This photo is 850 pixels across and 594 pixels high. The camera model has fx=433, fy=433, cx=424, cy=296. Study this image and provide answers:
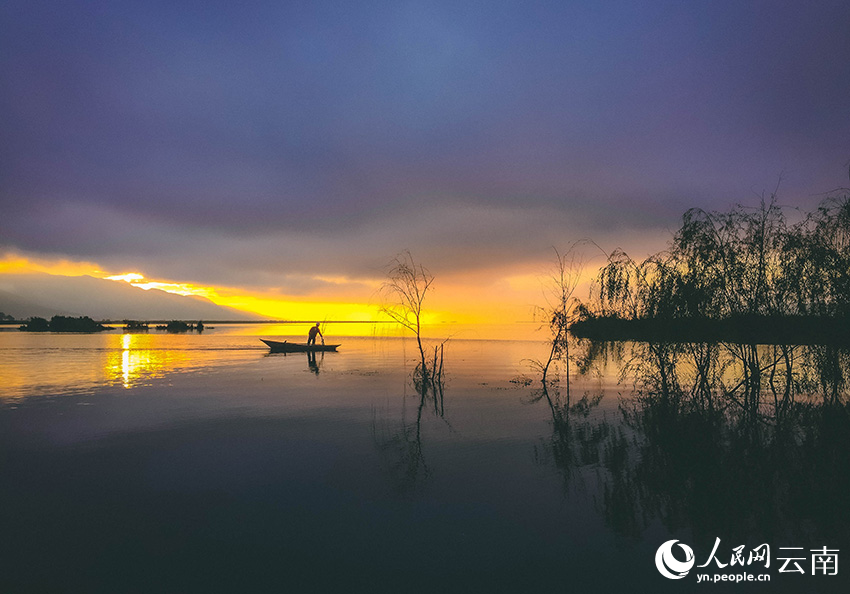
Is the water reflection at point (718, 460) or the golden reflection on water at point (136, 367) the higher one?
the water reflection at point (718, 460)

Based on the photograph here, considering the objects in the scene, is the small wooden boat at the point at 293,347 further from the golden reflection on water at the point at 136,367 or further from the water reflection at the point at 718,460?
the water reflection at the point at 718,460

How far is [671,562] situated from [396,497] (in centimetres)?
547

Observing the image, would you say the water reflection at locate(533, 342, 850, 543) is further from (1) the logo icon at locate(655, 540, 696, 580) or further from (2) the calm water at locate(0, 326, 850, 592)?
(1) the logo icon at locate(655, 540, 696, 580)

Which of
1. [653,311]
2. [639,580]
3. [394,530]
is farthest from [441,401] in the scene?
[639,580]

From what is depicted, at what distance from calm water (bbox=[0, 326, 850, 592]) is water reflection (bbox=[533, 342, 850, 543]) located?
63mm

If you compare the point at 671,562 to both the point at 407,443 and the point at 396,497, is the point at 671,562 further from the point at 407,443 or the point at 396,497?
the point at 407,443

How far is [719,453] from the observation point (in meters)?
12.2

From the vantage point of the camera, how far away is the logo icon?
23.1 ft

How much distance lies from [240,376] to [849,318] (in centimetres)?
3241

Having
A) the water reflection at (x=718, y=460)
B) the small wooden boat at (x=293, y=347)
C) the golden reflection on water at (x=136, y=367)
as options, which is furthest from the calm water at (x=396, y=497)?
the small wooden boat at (x=293, y=347)

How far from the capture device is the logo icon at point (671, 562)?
7.04 m

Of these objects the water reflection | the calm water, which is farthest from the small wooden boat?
the water reflection

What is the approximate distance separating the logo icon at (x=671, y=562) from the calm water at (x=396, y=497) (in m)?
Result: 0.14

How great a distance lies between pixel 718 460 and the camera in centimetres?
1170
